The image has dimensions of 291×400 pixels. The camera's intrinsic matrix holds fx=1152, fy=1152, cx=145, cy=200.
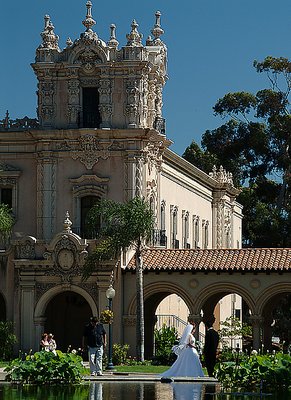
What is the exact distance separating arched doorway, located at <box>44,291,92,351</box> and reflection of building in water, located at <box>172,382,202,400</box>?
70.2 feet

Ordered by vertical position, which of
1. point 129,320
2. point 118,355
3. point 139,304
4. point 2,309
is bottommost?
point 118,355

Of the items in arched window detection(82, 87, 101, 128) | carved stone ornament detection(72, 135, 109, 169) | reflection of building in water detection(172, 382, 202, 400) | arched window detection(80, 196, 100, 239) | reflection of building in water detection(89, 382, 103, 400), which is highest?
arched window detection(82, 87, 101, 128)

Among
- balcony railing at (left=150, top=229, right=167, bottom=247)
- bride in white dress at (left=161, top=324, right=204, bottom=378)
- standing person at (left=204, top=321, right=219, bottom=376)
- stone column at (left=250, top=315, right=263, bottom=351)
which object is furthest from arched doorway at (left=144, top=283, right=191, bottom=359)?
bride in white dress at (left=161, top=324, right=204, bottom=378)

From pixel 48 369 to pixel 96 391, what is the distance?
214 centimetres

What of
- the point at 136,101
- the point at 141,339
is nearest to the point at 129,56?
the point at 136,101

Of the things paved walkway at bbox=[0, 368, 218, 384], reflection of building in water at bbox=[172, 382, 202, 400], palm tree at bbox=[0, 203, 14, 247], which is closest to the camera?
reflection of building in water at bbox=[172, 382, 202, 400]

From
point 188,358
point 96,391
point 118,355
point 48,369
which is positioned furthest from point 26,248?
point 96,391

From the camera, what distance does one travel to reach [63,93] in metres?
52.0

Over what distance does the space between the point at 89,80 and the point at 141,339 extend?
12.2 m

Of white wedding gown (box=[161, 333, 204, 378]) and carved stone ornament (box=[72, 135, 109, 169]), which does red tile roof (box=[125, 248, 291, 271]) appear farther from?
white wedding gown (box=[161, 333, 204, 378])

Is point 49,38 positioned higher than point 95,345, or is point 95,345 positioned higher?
point 49,38

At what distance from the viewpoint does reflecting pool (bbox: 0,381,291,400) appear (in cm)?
2688

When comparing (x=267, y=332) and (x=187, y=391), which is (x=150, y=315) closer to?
(x=267, y=332)

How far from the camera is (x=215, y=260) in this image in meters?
50.6
